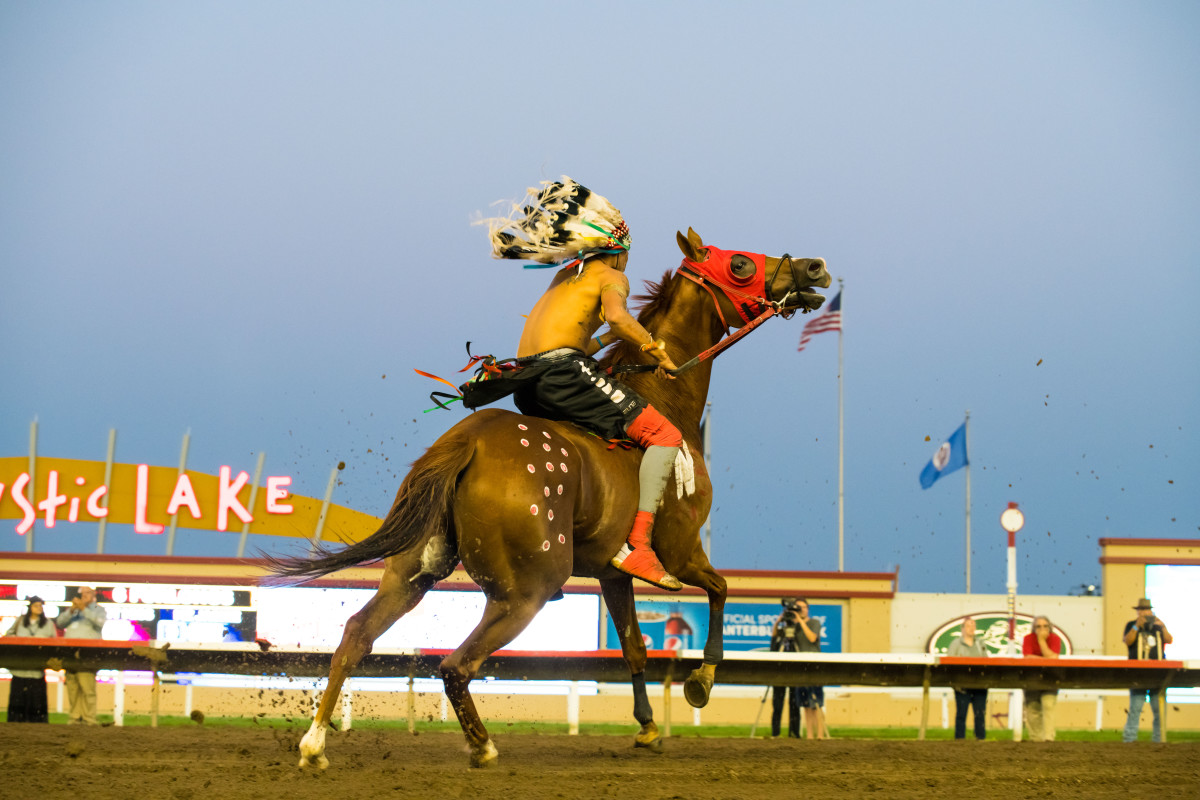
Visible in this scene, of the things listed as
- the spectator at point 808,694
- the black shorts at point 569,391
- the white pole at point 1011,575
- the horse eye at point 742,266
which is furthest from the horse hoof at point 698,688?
the white pole at point 1011,575

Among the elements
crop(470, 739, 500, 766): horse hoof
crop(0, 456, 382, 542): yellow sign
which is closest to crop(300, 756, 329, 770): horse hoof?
crop(470, 739, 500, 766): horse hoof

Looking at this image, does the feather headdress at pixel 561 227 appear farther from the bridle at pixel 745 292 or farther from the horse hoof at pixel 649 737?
the horse hoof at pixel 649 737

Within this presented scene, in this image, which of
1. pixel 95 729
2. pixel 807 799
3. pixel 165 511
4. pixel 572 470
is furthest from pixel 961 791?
pixel 165 511

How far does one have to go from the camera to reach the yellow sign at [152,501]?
2419 centimetres

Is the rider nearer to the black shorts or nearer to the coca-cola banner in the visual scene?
the black shorts

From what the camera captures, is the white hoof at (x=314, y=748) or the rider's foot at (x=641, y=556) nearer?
the white hoof at (x=314, y=748)

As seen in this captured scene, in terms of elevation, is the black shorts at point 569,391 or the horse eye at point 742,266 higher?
the horse eye at point 742,266

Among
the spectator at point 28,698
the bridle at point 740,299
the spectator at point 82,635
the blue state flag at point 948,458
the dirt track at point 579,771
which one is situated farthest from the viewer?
the blue state flag at point 948,458

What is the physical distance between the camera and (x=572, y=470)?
5.79 metres

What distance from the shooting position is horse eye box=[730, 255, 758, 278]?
22.9ft

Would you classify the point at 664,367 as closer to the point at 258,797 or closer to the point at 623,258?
the point at 623,258

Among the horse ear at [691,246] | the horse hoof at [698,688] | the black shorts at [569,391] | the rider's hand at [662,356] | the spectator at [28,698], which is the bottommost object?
the spectator at [28,698]

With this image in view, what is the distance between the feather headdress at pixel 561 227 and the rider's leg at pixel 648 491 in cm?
105

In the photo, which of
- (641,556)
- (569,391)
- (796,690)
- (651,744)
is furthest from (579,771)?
(796,690)
